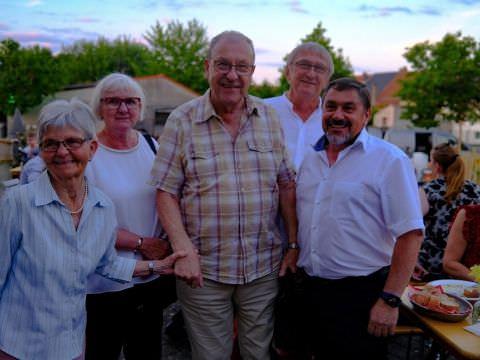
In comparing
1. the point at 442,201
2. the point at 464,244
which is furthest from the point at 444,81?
the point at 464,244

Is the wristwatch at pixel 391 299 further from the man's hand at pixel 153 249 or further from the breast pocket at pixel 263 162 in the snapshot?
the man's hand at pixel 153 249

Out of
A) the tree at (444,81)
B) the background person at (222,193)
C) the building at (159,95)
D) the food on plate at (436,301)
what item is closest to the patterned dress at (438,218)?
the food on plate at (436,301)

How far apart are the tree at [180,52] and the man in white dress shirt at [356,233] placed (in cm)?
3778

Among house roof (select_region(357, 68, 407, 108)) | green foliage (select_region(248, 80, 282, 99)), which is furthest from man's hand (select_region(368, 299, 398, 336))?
house roof (select_region(357, 68, 407, 108))

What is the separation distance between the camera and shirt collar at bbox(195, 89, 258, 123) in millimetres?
2508

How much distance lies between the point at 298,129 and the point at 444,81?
1049 inches

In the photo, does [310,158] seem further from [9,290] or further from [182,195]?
[9,290]

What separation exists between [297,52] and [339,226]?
5.20 ft

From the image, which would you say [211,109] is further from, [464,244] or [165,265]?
[464,244]

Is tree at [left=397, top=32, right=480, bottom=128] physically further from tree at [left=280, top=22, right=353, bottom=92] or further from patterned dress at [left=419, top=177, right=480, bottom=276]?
patterned dress at [left=419, top=177, right=480, bottom=276]

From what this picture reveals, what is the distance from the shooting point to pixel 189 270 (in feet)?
7.82

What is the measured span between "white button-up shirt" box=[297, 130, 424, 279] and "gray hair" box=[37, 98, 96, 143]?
49.1 inches

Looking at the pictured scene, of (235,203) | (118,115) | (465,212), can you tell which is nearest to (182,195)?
(235,203)

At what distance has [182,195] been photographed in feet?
8.41
